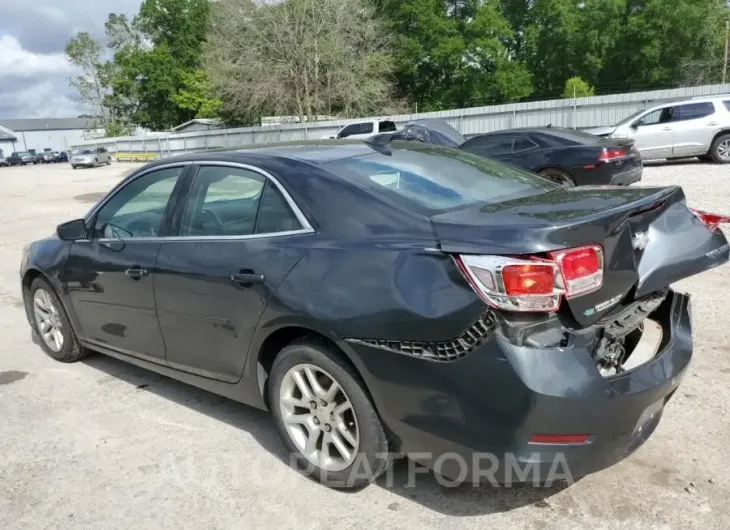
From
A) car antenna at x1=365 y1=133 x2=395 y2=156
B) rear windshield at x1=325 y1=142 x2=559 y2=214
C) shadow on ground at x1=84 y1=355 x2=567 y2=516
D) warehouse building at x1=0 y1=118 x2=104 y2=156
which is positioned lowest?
shadow on ground at x1=84 y1=355 x2=567 y2=516

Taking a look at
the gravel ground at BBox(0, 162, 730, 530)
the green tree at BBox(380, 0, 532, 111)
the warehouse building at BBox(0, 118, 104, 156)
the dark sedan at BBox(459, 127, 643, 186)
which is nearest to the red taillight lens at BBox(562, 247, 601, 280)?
the gravel ground at BBox(0, 162, 730, 530)

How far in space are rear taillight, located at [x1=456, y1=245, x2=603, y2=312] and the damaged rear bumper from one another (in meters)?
0.16

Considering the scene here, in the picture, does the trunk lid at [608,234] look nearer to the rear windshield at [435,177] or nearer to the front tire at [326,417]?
the rear windshield at [435,177]

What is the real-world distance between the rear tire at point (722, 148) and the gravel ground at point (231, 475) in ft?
39.3

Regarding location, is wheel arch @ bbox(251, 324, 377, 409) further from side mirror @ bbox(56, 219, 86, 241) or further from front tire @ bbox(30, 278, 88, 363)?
front tire @ bbox(30, 278, 88, 363)

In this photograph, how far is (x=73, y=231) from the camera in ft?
14.4

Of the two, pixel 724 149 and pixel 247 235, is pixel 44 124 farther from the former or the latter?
pixel 247 235

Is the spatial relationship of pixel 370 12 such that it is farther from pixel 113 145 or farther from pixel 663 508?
pixel 663 508

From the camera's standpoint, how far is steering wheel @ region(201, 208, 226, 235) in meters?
3.45

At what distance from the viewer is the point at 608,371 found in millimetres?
2559

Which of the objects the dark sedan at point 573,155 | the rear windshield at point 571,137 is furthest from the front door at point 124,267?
the rear windshield at point 571,137

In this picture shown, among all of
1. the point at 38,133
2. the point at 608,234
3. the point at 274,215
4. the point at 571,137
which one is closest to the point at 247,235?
the point at 274,215

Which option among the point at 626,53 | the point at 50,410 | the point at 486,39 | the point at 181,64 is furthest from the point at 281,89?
the point at 181,64

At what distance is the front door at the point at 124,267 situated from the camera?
3.79 metres
